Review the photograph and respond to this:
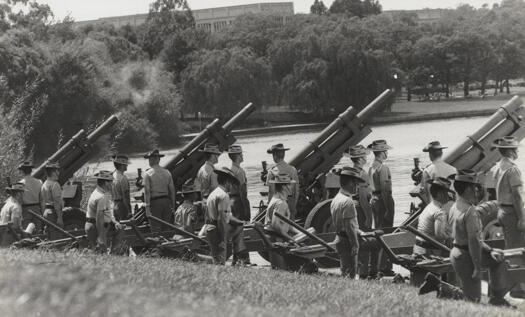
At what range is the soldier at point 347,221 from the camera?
10992 mm

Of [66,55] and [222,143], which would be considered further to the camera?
[66,55]

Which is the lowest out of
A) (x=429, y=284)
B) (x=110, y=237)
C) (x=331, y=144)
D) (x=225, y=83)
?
(x=225, y=83)

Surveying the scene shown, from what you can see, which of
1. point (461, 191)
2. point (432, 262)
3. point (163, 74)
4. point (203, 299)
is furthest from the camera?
point (163, 74)

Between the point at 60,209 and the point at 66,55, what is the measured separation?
3428 centimetres

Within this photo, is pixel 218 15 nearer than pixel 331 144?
No

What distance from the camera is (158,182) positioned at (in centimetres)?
1535

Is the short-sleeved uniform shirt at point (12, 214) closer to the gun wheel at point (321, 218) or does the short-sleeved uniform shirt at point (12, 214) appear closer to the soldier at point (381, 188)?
the gun wheel at point (321, 218)

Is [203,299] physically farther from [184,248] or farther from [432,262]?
[184,248]

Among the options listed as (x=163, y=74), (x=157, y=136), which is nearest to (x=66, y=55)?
(x=157, y=136)

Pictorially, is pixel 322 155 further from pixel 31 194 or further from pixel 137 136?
pixel 137 136

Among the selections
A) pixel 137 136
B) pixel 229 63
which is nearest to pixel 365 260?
pixel 137 136

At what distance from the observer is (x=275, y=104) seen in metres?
67.2

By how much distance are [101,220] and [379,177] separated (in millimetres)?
4489

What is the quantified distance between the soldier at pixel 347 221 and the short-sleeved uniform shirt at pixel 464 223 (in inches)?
73.3
